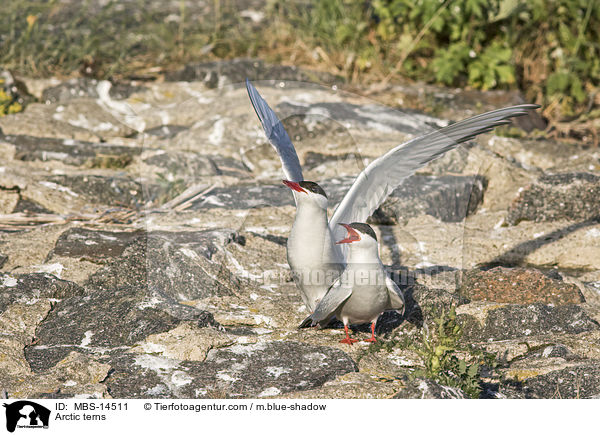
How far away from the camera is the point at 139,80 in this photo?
22.4ft

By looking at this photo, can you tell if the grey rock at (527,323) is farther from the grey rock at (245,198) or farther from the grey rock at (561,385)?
the grey rock at (245,198)

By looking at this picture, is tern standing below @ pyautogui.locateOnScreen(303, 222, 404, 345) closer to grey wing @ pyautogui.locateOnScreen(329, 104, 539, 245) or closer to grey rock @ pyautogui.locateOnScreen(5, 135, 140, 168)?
grey wing @ pyautogui.locateOnScreen(329, 104, 539, 245)

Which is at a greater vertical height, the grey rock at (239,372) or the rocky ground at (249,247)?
the rocky ground at (249,247)

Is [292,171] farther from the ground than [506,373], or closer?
farther from the ground

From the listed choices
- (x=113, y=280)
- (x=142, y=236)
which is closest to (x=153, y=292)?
(x=113, y=280)

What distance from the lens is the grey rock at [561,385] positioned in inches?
110

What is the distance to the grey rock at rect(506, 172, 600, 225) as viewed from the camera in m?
4.59

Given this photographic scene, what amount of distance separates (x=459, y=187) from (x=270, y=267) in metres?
1.56

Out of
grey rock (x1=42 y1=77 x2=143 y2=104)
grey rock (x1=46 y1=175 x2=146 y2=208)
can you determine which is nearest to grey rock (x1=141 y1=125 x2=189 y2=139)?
grey rock (x1=42 y1=77 x2=143 y2=104)

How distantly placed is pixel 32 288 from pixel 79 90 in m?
3.26

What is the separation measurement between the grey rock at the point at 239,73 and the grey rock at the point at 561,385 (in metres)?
4.15

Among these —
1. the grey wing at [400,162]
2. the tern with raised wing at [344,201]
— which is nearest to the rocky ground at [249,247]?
the tern with raised wing at [344,201]

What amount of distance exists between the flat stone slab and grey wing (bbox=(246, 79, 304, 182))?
101 centimetres

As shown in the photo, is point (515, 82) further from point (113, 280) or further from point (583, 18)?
point (113, 280)
